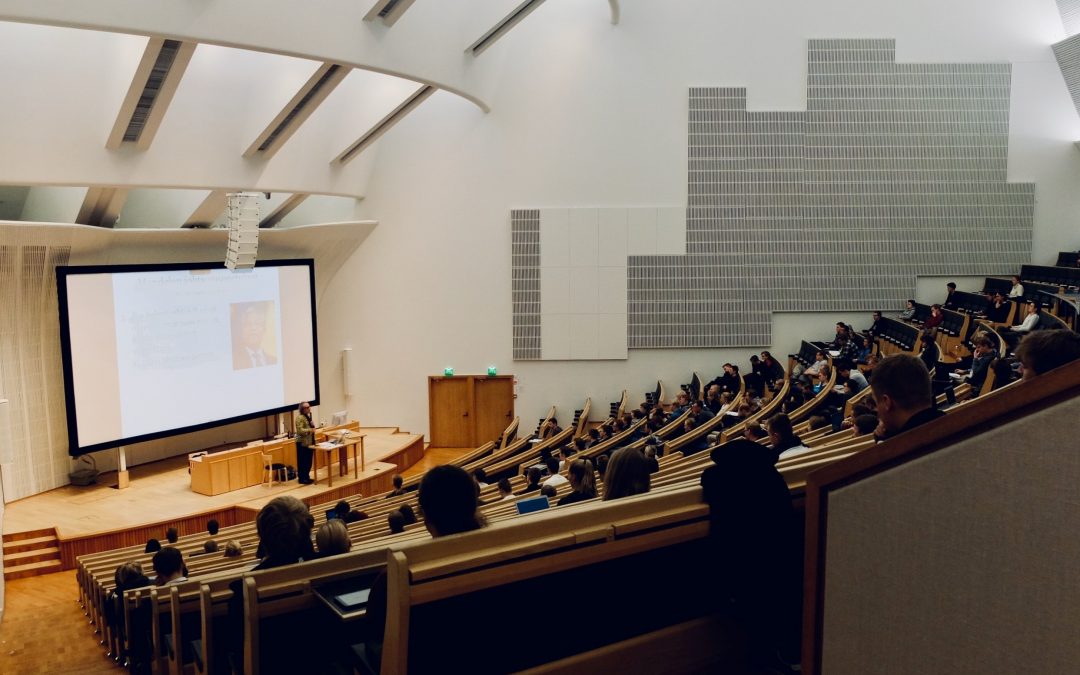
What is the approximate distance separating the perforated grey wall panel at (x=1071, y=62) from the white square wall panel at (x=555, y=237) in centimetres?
788

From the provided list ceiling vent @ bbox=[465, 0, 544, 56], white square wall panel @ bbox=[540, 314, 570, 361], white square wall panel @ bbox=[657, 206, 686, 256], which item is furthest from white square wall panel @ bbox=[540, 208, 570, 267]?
ceiling vent @ bbox=[465, 0, 544, 56]

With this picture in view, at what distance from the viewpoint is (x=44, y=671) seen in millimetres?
5820

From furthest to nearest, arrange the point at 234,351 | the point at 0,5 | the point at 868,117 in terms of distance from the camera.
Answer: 1. the point at 868,117
2. the point at 234,351
3. the point at 0,5

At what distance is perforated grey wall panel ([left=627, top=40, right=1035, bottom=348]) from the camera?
13.4m

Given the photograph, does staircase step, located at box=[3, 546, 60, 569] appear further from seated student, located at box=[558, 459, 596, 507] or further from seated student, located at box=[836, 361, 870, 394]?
seated student, located at box=[836, 361, 870, 394]

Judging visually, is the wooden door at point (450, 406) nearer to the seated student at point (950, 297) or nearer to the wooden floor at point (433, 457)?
the wooden floor at point (433, 457)

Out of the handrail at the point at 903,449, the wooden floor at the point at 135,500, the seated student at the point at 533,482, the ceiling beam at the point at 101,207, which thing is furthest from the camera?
the ceiling beam at the point at 101,207

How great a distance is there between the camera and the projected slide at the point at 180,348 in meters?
10.6

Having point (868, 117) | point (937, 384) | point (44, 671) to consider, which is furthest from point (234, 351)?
point (868, 117)

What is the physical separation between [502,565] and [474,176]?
12048mm

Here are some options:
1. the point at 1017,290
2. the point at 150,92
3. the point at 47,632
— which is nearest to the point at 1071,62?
the point at 1017,290

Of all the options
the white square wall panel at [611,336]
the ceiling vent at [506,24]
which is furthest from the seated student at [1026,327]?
the ceiling vent at [506,24]

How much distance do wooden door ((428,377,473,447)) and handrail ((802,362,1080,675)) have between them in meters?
12.3

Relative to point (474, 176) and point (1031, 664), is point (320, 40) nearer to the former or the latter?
point (474, 176)
